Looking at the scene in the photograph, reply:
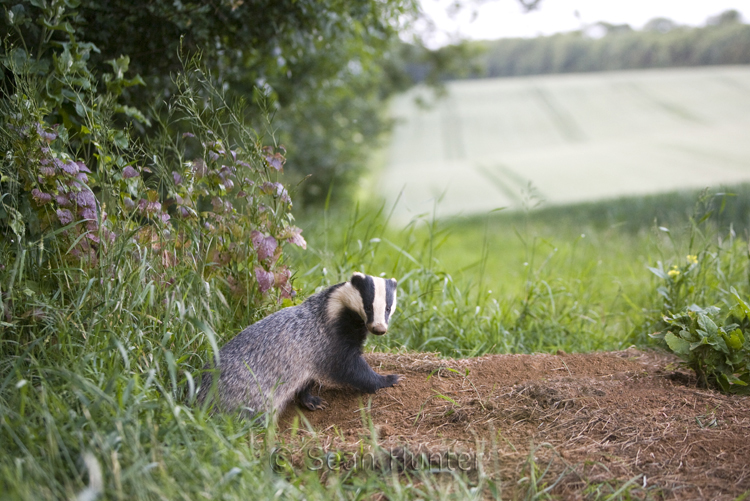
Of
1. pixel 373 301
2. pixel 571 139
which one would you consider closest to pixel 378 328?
pixel 373 301

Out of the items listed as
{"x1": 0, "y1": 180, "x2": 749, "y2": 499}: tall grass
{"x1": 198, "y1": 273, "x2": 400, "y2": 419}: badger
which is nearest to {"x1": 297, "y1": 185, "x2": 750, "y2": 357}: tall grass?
{"x1": 0, "y1": 180, "x2": 749, "y2": 499}: tall grass

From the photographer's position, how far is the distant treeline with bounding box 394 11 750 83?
36.1 ft

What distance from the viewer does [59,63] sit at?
3008 millimetres

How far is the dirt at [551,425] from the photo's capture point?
7.14ft

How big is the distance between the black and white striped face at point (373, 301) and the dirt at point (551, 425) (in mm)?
427

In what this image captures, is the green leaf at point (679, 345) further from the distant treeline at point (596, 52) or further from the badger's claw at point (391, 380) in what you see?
the distant treeline at point (596, 52)

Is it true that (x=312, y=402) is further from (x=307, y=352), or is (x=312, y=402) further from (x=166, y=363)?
(x=166, y=363)

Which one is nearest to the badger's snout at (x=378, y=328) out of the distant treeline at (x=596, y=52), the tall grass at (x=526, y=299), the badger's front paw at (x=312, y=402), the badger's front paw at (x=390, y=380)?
the badger's front paw at (x=390, y=380)

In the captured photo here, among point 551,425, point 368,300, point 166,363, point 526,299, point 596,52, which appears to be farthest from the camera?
point 596,52

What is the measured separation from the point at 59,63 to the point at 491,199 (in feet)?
43.3

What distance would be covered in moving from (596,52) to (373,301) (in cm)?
2292

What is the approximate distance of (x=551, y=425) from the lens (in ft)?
8.43

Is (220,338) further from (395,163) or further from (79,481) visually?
(395,163)

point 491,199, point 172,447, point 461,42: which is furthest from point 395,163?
point 172,447
